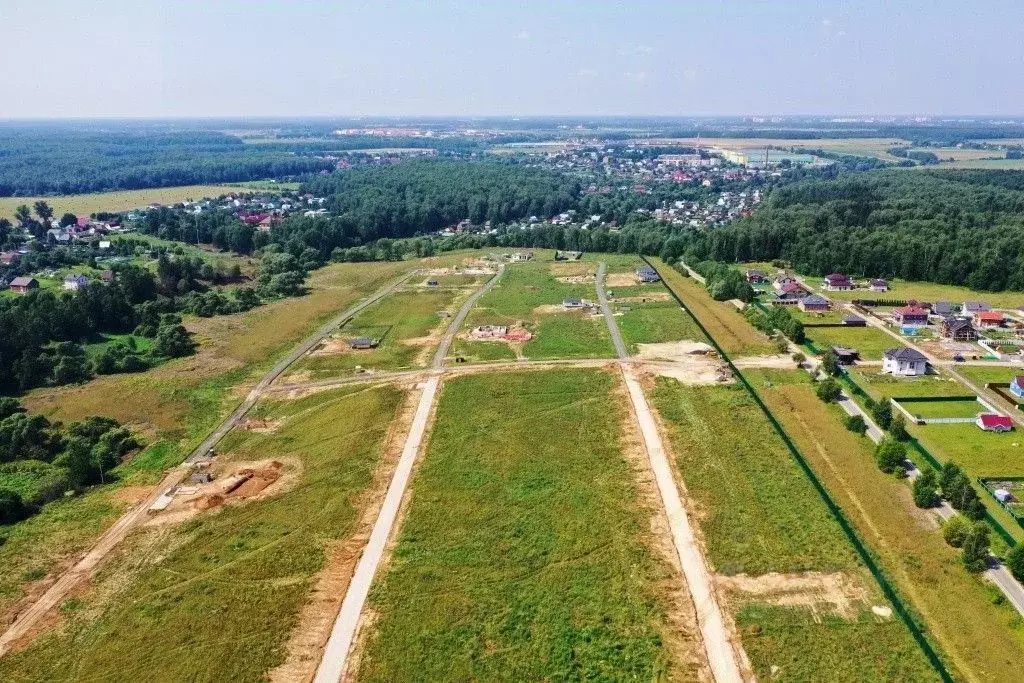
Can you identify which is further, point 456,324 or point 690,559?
point 456,324

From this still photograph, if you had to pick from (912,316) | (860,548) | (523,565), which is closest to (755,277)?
(912,316)

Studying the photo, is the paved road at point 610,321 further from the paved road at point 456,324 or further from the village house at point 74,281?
the village house at point 74,281

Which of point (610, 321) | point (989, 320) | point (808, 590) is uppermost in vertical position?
point (808, 590)

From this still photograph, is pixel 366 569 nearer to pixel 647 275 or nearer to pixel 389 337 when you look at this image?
pixel 389 337

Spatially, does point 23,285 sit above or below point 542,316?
above

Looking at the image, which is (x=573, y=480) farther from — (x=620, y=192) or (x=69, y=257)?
(x=620, y=192)

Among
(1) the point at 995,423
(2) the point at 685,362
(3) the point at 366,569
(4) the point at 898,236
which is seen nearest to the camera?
(3) the point at 366,569
